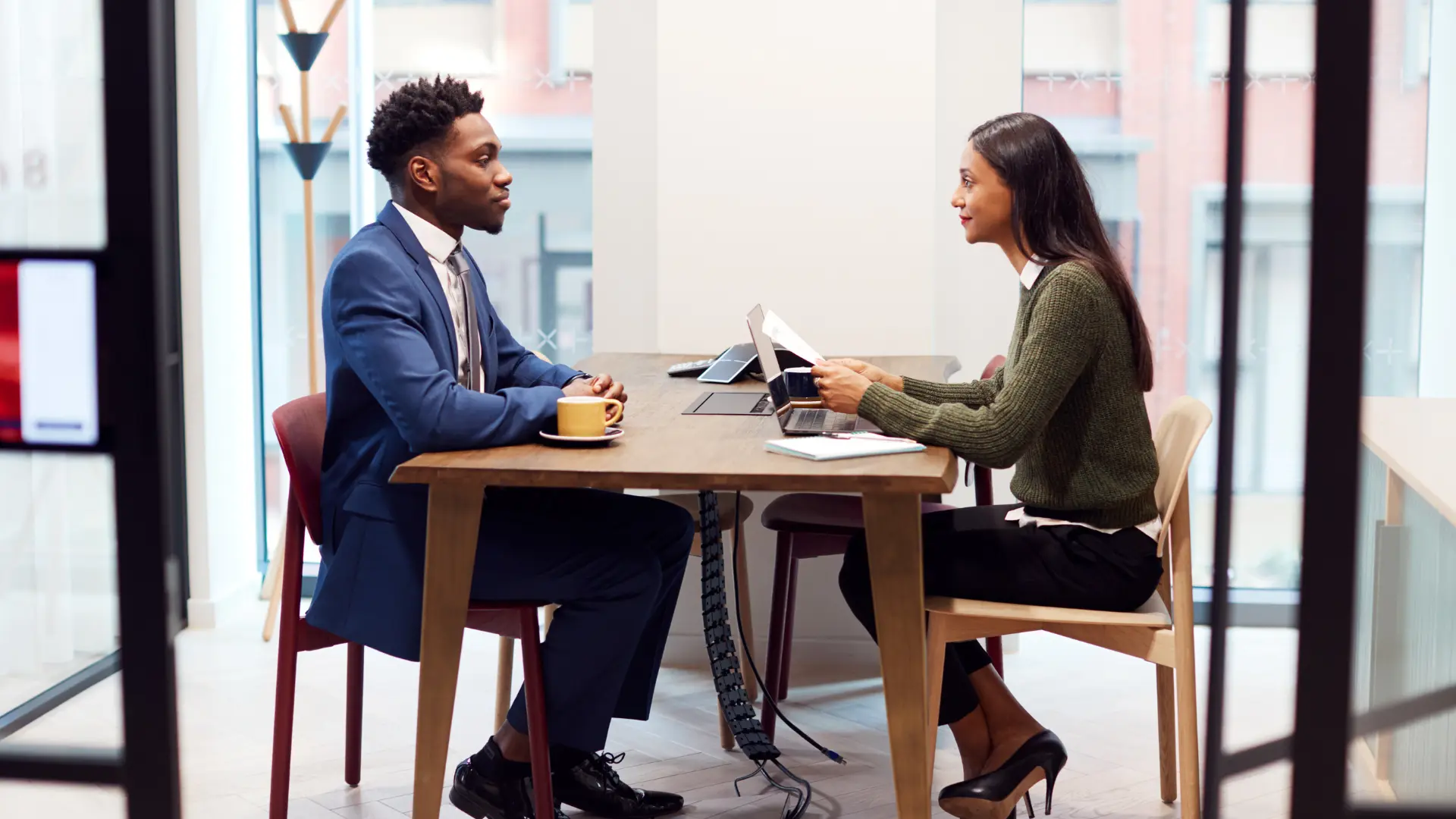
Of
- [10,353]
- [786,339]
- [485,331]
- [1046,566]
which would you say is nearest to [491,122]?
[485,331]

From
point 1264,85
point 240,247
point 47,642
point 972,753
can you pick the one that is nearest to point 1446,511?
point 972,753

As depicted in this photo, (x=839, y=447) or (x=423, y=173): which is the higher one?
(x=423, y=173)

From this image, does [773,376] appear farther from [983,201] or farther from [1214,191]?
[1214,191]

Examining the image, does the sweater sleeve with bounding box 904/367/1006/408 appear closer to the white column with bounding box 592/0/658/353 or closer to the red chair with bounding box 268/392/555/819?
the red chair with bounding box 268/392/555/819

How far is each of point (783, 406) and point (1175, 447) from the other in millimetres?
693

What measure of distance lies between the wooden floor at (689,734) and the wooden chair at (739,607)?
0.07m

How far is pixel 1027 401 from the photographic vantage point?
224 cm

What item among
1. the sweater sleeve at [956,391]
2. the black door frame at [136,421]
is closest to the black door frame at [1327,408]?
the black door frame at [136,421]

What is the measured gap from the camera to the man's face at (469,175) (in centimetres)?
247

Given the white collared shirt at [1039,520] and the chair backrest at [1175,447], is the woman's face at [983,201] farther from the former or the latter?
the chair backrest at [1175,447]

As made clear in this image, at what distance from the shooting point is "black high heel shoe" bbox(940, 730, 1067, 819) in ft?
7.53

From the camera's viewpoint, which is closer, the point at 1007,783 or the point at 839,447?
the point at 839,447

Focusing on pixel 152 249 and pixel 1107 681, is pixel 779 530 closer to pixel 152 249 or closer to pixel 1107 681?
pixel 1107 681

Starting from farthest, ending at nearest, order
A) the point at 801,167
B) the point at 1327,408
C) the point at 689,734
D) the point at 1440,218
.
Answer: the point at 1440,218 → the point at 801,167 → the point at 689,734 → the point at 1327,408
